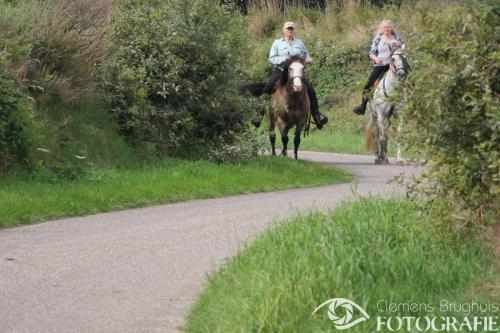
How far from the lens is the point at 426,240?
29.7ft

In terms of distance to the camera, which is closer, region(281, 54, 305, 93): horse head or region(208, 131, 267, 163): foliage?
region(208, 131, 267, 163): foliage

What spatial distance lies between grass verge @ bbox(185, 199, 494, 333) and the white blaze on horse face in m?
13.6

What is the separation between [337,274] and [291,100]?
16669mm

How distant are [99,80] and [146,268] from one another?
31.3 feet

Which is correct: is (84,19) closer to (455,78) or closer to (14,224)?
(14,224)

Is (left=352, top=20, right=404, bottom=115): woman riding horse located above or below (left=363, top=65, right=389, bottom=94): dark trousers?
above

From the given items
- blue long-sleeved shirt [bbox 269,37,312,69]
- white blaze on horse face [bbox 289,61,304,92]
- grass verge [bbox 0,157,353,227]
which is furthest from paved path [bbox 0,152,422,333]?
blue long-sleeved shirt [bbox 269,37,312,69]

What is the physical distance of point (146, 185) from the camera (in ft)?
53.7

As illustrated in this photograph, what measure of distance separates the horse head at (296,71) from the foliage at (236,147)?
2.20 meters

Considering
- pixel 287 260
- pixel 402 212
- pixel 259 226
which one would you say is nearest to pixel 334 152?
pixel 259 226

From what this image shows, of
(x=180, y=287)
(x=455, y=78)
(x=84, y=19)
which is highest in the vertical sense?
(x=84, y=19)

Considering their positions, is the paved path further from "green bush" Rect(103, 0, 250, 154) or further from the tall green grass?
the tall green grass

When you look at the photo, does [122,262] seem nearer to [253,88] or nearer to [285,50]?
[285,50]

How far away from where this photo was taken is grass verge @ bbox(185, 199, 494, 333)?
7.27 metres
